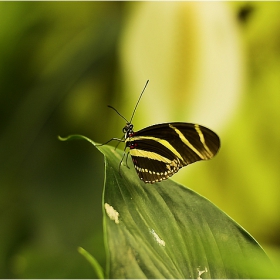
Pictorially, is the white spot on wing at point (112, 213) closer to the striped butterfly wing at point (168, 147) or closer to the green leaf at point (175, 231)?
the green leaf at point (175, 231)

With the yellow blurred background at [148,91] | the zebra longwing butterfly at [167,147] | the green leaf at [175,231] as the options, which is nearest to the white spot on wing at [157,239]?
the green leaf at [175,231]

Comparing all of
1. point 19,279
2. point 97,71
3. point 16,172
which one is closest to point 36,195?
point 16,172

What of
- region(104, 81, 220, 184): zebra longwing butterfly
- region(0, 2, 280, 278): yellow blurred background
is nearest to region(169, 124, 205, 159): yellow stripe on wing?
region(104, 81, 220, 184): zebra longwing butterfly

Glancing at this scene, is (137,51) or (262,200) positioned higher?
(137,51)

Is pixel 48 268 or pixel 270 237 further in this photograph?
pixel 270 237

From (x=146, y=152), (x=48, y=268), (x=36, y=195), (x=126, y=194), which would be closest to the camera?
(x=126, y=194)

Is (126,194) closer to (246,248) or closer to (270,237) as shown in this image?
(246,248)

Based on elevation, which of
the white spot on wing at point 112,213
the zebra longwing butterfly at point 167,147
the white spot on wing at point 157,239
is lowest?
the white spot on wing at point 157,239
